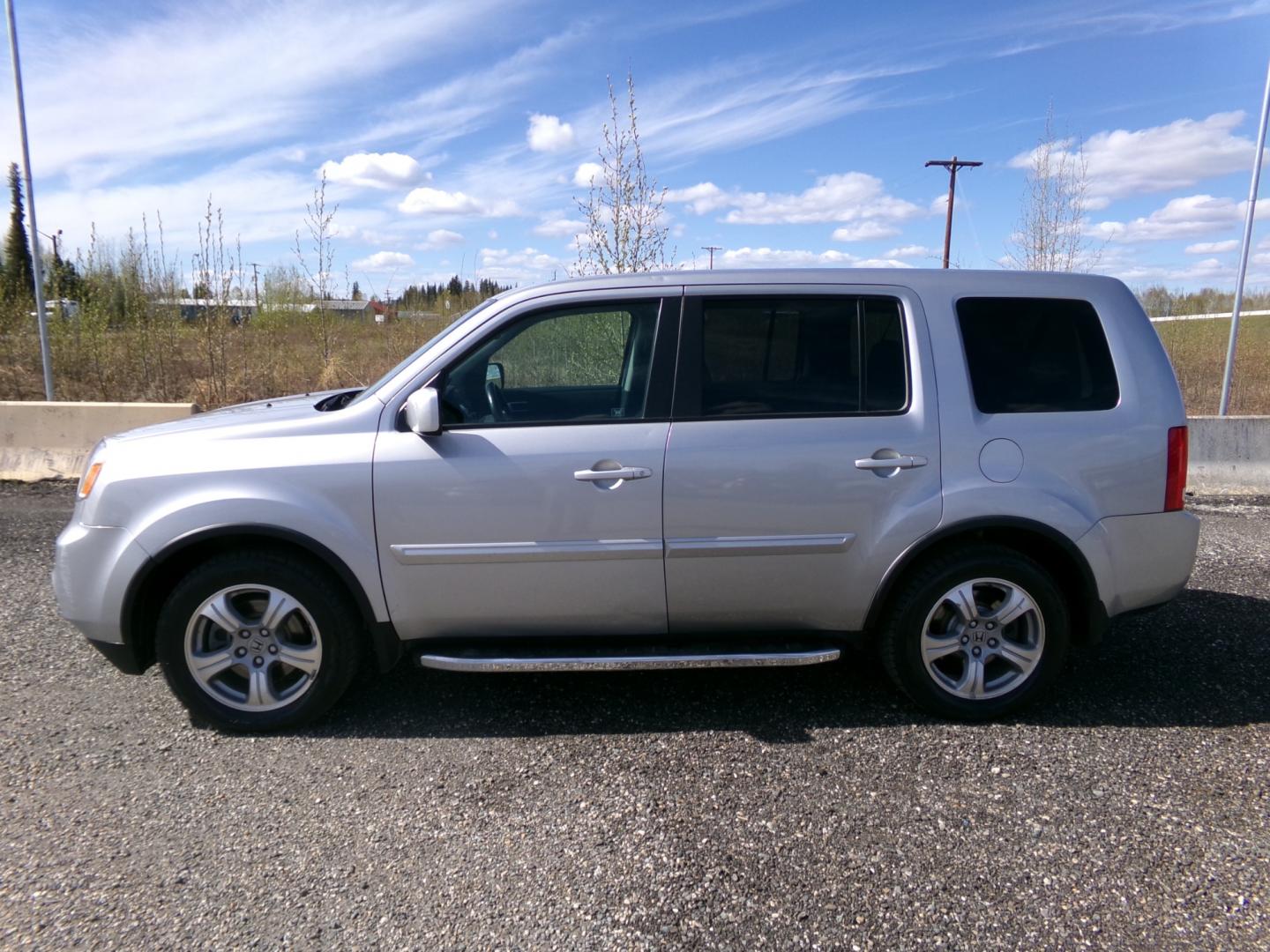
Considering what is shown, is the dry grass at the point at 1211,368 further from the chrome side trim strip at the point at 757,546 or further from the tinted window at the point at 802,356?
the chrome side trim strip at the point at 757,546

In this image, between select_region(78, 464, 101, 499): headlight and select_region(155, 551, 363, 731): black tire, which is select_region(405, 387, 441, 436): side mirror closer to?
select_region(155, 551, 363, 731): black tire

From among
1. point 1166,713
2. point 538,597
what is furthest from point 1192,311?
point 538,597

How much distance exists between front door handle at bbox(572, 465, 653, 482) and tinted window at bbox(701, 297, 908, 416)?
15.2 inches

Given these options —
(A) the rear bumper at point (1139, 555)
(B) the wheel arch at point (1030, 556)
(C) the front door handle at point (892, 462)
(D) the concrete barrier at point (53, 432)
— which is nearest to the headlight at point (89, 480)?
(C) the front door handle at point (892, 462)

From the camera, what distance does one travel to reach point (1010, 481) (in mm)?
3715

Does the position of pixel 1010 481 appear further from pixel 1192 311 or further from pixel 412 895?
pixel 1192 311

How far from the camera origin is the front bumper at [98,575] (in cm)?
357

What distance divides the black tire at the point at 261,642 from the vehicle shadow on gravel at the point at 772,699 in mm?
230

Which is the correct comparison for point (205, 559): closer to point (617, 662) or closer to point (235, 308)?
point (617, 662)

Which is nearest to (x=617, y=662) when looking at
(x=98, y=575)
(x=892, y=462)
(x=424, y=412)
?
(x=424, y=412)

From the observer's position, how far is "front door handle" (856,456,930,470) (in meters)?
3.65

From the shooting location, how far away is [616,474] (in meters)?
3.58

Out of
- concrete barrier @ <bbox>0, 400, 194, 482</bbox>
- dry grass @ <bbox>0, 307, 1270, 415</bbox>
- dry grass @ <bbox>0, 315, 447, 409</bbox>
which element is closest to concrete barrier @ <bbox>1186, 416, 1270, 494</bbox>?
dry grass @ <bbox>0, 307, 1270, 415</bbox>

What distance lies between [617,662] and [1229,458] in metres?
7.64
